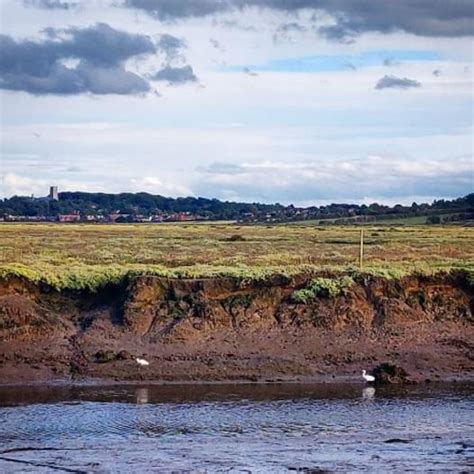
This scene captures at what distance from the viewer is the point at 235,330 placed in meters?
30.0

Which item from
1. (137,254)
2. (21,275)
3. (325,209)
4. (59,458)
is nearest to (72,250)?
(137,254)

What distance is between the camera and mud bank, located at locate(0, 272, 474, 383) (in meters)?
28.0

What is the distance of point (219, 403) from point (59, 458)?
6167 millimetres

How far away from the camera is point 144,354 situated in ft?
93.5

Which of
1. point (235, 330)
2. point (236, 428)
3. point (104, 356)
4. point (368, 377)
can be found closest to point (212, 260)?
point (235, 330)

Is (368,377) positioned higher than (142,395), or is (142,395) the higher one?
(368,377)

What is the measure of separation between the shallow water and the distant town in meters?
85.6

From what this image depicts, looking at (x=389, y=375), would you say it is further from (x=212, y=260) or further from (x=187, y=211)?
(x=187, y=211)

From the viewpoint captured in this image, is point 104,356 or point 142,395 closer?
point 142,395

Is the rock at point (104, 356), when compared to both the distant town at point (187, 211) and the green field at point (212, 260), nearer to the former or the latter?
the green field at point (212, 260)

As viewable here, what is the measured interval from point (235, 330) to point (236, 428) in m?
8.17

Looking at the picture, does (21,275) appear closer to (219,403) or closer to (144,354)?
(144,354)

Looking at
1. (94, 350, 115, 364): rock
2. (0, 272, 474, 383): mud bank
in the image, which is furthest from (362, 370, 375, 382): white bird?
(94, 350, 115, 364): rock

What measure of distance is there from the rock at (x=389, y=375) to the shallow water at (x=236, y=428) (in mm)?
675
